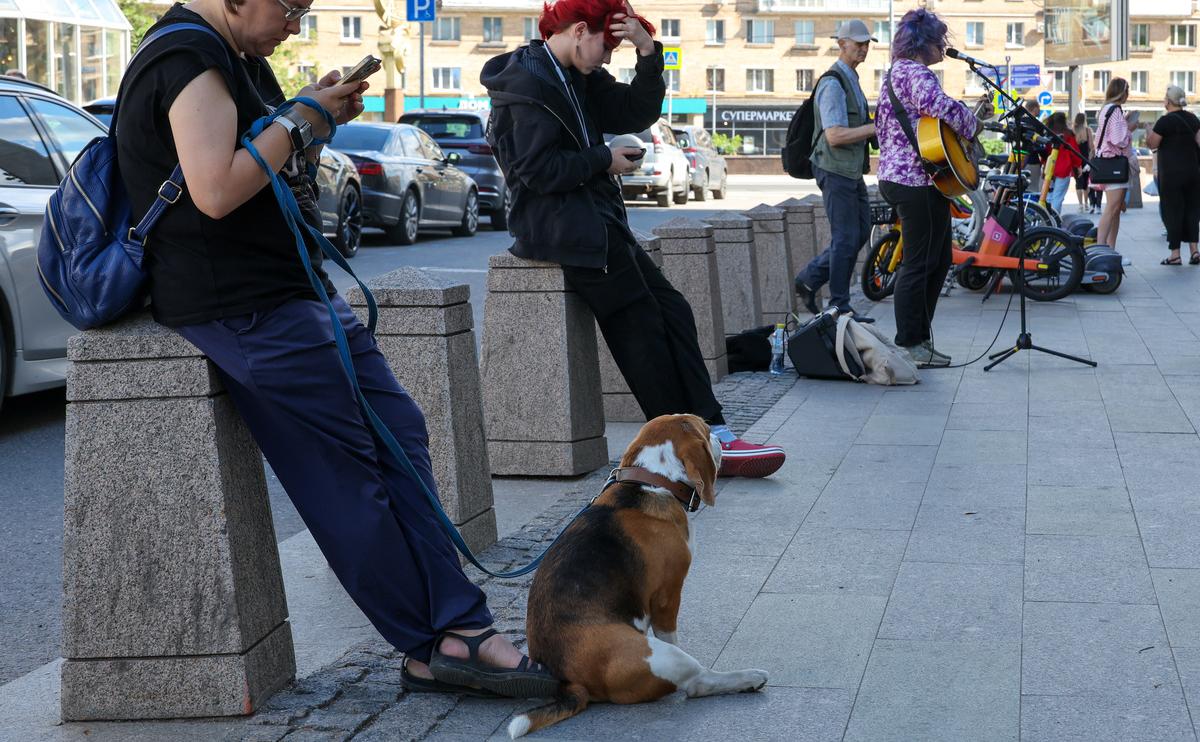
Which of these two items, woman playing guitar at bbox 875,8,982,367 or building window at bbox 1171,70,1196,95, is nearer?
woman playing guitar at bbox 875,8,982,367

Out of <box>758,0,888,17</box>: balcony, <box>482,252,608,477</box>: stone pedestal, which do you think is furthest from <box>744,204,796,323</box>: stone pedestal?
<box>758,0,888,17</box>: balcony

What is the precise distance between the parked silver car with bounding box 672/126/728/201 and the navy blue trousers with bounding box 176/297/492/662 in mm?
33543

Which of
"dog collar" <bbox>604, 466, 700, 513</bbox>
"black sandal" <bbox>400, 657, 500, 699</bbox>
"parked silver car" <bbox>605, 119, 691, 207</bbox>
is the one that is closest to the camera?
"black sandal" <bbox>400, 657, 500, 699</bbox>

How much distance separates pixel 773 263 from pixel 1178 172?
775cm

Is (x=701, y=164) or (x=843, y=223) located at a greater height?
(x=701, y=164)

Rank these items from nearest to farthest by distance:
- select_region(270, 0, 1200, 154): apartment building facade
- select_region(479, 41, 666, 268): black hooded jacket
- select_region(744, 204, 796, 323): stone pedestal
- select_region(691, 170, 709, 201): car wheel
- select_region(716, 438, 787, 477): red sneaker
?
1. select_region(479, 41, 666, 268): black hooded jacket
2. select_region(716, 438, 787, 477): red sneaker
3. select_region(744, 204, 796, 323): stone pedestal
4. select_region(691, 170, 709, 201): car wheel
5. select_region(270, 0, 1200, 154): apartment building facade

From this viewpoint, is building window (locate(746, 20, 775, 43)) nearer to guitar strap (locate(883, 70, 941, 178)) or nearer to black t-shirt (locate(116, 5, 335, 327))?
guitar strap (locate(883, 70, 941, 178))

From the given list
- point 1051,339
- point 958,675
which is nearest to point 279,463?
point 958,675

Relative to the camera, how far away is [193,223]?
11.9 ft

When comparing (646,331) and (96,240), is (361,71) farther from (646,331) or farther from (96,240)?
(646,331)

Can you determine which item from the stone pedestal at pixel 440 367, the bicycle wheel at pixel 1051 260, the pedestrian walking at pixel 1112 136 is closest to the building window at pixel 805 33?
the pedestrian walking at pixel 1112 136

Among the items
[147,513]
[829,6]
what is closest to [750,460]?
[147,513]

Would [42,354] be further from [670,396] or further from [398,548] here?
[398,548]

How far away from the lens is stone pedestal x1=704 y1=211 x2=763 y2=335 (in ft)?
35.3
